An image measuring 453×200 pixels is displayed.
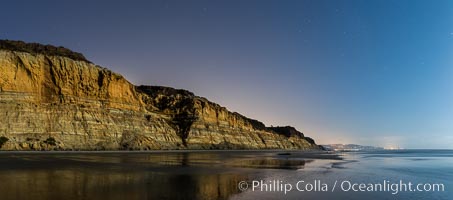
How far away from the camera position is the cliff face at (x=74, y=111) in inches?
2574

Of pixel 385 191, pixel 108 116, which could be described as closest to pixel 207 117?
pixel 108 116

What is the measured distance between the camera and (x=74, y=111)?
75.1 metres

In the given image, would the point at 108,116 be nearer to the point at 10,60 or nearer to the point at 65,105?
the point at 65,105

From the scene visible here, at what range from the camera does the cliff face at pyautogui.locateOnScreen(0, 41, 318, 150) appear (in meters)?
65.4

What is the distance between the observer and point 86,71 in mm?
83125

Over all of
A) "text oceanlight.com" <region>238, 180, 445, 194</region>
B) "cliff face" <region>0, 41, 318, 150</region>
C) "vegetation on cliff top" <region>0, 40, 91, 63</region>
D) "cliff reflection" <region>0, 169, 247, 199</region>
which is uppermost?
"vegetation on cliff top" <region>0, 40, 91, 63</region>

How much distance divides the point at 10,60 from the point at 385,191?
7234 cm

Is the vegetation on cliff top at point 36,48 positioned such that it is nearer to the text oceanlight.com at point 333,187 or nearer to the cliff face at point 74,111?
the cliff face at point 74,111

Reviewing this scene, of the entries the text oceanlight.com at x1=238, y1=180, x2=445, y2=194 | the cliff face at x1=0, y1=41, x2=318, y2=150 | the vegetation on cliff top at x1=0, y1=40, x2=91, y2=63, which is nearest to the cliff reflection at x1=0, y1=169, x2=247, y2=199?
the text oceanlight.com at x1=238, y1=180, x2=445, y2=194

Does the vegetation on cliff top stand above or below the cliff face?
above

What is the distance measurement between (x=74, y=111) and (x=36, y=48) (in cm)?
2153

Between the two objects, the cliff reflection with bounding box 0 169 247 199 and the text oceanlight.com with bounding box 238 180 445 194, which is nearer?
the cliff reflection with bounding box 0 169 247 199

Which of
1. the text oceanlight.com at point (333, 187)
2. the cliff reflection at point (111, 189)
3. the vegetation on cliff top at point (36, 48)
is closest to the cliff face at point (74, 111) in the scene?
the vegetation on cliff top at point (36, 48)

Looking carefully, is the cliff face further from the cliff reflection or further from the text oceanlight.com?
the text oceanlight.com
